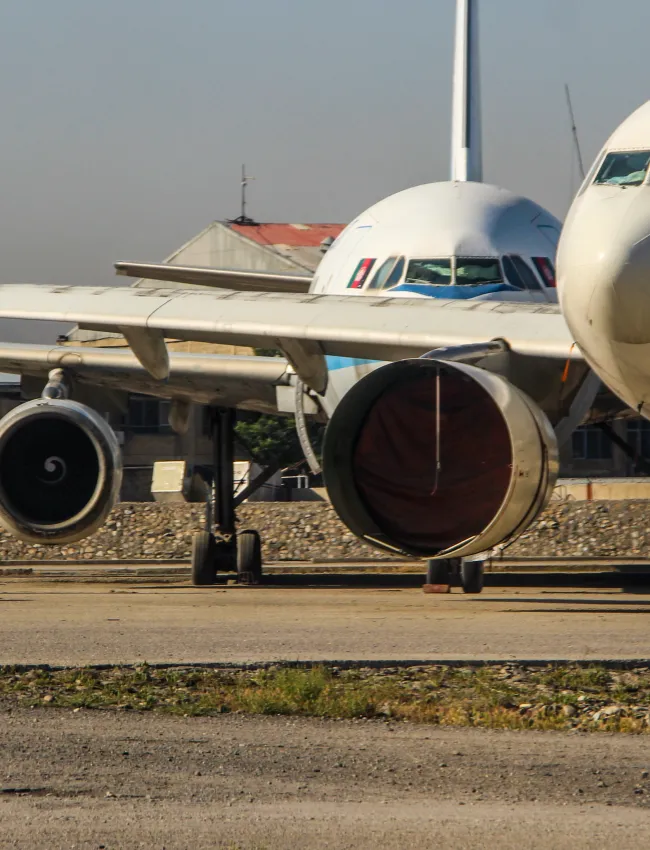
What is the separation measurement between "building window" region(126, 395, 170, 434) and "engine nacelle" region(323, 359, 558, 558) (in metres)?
46.6

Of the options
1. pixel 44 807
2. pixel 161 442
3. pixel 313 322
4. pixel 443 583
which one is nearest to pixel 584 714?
pixel 44 807

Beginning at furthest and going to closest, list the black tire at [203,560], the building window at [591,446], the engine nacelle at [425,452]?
the building window at [591,446]
the black tire at [203,560]
the engine nacelle at [425,452]

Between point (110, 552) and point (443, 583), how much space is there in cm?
1014

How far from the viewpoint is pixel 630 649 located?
7984 mm

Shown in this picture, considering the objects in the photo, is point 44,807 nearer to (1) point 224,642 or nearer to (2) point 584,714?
(2) point 584,714

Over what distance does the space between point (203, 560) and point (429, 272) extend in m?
4.24

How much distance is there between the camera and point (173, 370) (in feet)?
50.9

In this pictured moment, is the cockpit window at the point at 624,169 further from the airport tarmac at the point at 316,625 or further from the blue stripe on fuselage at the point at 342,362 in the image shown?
the blue stripe on fuselage at the point at 342,362

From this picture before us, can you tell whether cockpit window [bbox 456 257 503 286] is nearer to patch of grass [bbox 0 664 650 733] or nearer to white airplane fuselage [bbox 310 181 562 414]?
white airplane fuselage [bbox 310 181 562 414]

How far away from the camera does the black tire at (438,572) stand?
44.6 ft

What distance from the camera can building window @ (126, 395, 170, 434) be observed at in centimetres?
5738

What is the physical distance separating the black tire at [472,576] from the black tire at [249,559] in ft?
11.7

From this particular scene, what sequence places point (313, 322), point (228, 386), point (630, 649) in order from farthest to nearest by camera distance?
point (228, 386), point (313, 322), point (630, 649)

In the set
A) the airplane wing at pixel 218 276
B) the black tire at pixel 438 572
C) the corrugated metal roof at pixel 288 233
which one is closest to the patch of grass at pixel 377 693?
the black tire at pixel 438 572
